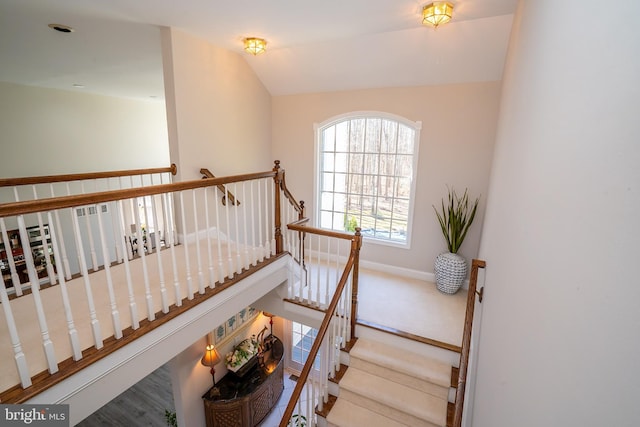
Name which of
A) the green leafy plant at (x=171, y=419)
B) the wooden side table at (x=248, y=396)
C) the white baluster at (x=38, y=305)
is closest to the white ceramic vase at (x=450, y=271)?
the wooden side table at (x=248, y=396)

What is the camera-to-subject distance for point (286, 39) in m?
3.31

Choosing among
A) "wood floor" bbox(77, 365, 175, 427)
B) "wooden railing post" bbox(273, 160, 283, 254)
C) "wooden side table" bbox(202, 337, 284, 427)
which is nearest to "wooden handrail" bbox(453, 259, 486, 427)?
"wooden railing post" bbox(273, 160, 283, 254)

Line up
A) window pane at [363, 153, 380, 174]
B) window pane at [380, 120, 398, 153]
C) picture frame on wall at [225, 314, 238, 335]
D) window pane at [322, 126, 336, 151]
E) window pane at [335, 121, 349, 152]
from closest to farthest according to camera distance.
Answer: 1. window pane at [380, 120, 398, 153]
2. window pane at [363, 153, 380, 174]
3. window pane at [335, 121, 349, 152]
4. window pane at [322, 126, 336, 151]
5. picture frame on wall at [225, 314, 238, 335]

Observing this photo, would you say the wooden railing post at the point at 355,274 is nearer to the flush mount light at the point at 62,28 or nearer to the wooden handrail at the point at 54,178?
the wooden handrail at the point at 54,178

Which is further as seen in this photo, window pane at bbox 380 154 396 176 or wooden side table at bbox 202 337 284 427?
wooden side table at bbox 202 337 284 427

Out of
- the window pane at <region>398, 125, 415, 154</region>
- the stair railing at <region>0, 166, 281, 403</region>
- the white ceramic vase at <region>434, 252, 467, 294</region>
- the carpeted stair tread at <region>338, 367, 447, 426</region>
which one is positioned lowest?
the carpeted stair tread at <region>338, 367, 447, 426</region>

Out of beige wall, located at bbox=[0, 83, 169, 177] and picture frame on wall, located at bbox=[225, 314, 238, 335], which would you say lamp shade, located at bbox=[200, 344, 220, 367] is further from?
beige wall, located at bbox=[0, 83, 169, 177]

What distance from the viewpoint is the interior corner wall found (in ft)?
10.3

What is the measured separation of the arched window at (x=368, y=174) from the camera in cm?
415

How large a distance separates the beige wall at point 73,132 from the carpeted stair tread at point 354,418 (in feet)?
19.8

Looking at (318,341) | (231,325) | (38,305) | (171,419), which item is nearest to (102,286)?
(38,305)

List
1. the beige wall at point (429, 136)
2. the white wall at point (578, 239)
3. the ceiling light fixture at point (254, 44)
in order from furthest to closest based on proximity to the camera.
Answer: the beige wall at point (429, 136)
the ceiling light fixture at point (254, 44)
the white wall at point (578, 239)

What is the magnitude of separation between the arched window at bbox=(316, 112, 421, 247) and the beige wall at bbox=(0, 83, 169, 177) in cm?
449

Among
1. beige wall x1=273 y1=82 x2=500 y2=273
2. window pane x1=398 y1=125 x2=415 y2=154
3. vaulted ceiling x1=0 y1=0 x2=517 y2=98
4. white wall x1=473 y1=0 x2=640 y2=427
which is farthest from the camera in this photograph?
window pane x1=398 y1=125 x2=415 y2=154
